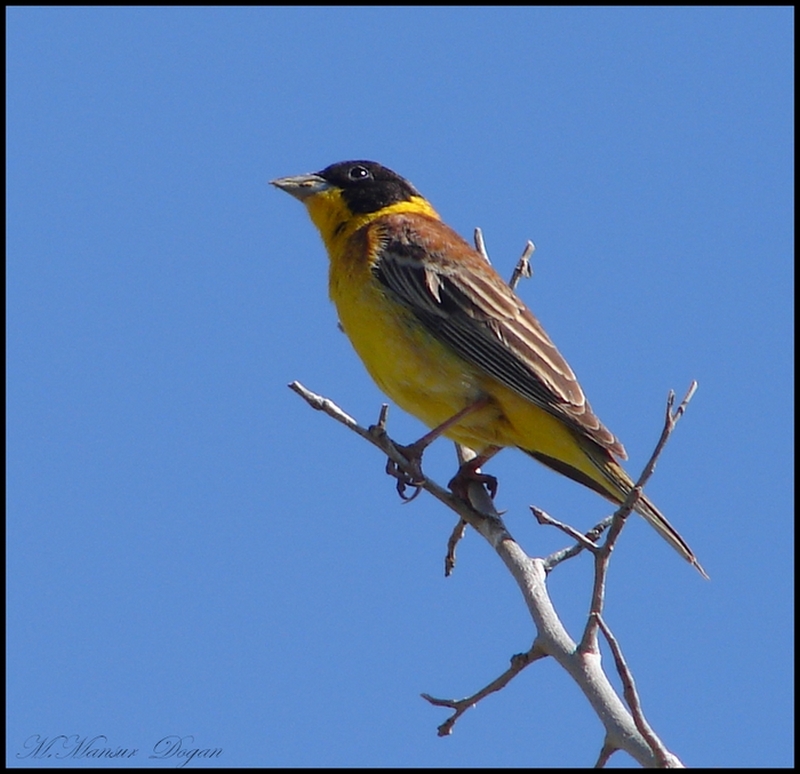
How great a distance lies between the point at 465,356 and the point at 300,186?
2231 mm

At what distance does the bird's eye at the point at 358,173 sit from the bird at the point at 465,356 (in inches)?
30.5

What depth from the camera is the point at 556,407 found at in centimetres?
699

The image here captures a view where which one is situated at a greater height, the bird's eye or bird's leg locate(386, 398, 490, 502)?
the bird's eye

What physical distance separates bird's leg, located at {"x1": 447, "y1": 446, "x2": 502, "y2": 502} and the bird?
0.6 inches

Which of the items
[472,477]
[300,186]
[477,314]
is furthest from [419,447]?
[300,186]

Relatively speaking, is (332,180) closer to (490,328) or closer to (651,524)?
(490,328)

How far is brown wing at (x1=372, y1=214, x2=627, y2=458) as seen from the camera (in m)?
7.07

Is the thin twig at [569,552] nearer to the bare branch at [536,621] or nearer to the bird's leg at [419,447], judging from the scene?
the bare branch at [536,621]

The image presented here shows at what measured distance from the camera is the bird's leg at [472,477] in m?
6.79

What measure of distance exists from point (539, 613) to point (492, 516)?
1.21 m

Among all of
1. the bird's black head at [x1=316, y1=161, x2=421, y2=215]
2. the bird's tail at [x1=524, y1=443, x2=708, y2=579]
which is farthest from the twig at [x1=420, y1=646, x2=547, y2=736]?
the bird's black head at [x1=316, y1=161, x2=421, y2=215]

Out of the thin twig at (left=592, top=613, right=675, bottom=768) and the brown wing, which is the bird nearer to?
the brown wing

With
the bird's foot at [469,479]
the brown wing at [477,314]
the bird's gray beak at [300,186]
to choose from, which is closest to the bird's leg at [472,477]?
the bird's foot at [469,479]

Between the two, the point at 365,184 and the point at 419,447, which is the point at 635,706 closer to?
the point at 419,447
